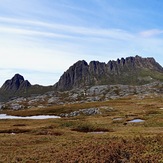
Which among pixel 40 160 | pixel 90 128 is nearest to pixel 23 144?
pixel 40 160

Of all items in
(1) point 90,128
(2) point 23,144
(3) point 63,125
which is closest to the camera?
(2) point 23,144

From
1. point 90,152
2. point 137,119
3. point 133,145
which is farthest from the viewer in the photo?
point 137,119

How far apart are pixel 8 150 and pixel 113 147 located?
1380 cm

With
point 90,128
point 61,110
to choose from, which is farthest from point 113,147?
point 61,110

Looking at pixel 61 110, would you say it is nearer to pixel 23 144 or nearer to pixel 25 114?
pixel 25 114

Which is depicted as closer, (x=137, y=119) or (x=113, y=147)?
(x=113, y=147)

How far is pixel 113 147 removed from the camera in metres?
32.5

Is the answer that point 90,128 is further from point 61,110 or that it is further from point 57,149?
point 61,110

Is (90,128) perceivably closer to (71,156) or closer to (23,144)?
(23,144)

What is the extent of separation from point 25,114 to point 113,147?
384 ft

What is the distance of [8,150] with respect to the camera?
36.3 m

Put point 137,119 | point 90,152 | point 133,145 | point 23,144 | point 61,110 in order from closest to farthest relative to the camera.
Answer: point 90,152 < point 133,145 < point 23,144 < point 137,119 < point 61,110

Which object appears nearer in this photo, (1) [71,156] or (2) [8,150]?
(1) [71,156]

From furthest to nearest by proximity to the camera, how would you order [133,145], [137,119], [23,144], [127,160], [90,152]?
1. [137,119]
2. [23,144]
3. [133,145]
4. [90,152]
5. [127,160]
